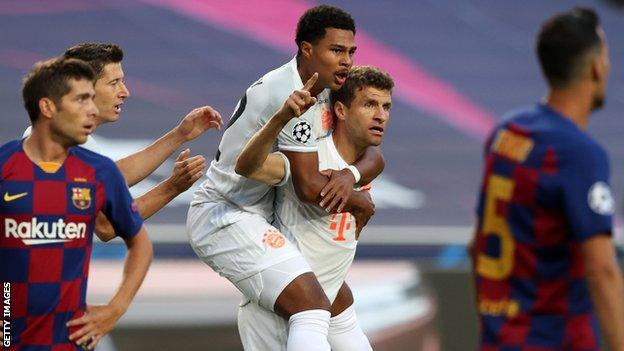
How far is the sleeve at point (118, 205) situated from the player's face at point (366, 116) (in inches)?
55.2

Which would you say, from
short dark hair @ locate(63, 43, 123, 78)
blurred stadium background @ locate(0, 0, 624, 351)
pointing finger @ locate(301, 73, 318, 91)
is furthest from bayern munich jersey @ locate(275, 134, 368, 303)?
blurred stadium background @ locate(0, 0, 624, 351)

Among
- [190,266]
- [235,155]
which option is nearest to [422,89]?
[190,266]

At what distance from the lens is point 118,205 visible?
4750 millimetres

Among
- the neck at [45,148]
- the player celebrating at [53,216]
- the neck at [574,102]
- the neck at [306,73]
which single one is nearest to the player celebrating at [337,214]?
the neck at [306,73]

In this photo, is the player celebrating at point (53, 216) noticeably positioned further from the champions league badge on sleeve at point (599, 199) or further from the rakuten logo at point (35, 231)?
the champions league badge on sleeve at point (599, 199)

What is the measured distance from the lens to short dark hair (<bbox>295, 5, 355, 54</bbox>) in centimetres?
573

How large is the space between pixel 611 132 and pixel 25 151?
8442mm

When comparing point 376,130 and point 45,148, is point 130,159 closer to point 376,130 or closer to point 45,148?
point 376,130

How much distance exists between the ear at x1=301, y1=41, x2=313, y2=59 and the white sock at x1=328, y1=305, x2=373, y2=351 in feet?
4.15

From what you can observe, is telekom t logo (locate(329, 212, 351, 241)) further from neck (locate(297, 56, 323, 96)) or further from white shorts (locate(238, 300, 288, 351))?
neck (locate(297, 56, 323, 96))

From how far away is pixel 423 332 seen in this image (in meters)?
7.46

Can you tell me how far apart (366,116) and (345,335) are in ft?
3.43

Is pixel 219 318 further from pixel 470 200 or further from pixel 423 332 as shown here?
pixel 470 200

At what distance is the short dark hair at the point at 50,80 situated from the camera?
4.66 meters
